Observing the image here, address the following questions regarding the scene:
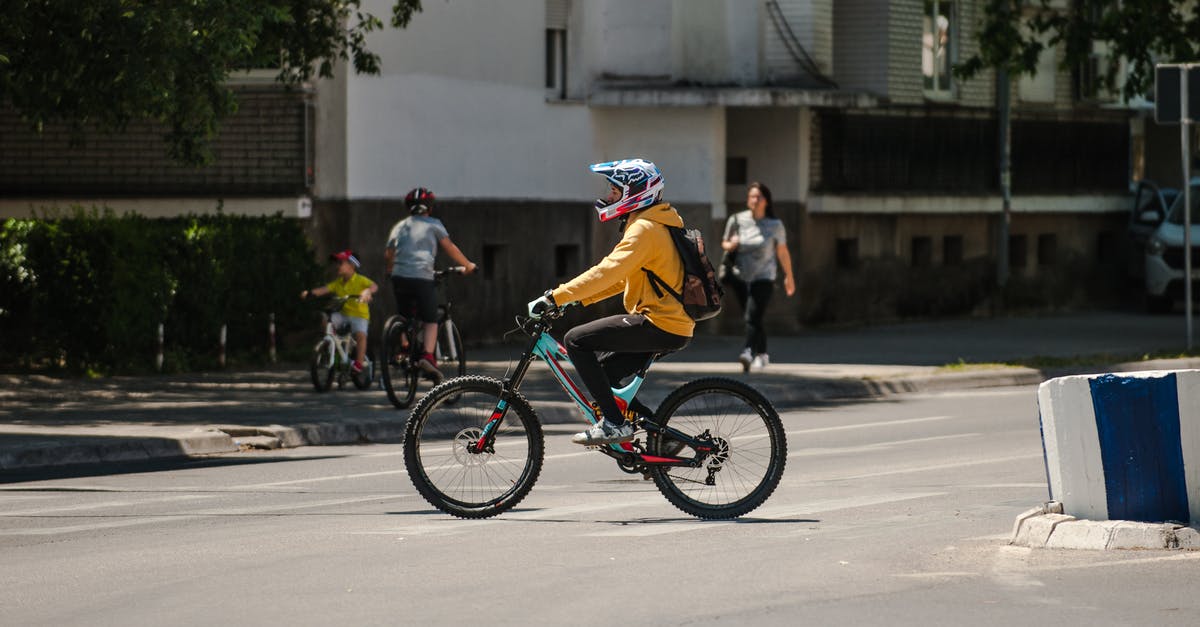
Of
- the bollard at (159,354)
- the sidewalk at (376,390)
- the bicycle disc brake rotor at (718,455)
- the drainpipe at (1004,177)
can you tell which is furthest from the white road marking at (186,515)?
the drainpipe at (1004,177)

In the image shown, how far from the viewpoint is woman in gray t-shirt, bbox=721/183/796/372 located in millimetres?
21484

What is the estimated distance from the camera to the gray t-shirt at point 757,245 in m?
21.5

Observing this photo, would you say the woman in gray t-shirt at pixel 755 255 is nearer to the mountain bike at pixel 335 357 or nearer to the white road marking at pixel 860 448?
the mountain bike at pixel 335 357

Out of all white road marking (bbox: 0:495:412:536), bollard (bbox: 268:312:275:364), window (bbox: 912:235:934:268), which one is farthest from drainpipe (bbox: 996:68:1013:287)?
white road marking (bbox: 0:495:412:536)

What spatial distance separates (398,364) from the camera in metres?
18.0

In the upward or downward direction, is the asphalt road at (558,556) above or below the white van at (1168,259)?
below

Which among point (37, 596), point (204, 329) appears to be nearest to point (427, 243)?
point (204, 329)

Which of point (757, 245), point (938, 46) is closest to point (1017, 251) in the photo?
point (938, 46)

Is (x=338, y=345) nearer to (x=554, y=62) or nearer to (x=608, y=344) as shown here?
(x=608, y=344)

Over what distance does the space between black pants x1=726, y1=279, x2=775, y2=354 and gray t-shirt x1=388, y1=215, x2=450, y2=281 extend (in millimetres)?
4273

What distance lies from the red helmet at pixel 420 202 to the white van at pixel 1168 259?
17.2 m

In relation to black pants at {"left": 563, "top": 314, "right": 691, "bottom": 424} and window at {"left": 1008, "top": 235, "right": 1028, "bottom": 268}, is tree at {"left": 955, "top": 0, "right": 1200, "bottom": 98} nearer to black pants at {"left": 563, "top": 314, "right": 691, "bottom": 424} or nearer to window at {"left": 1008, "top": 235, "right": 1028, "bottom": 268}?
window at {"left": 1008, "top": 235, "right": 1028, "bottom": 268}

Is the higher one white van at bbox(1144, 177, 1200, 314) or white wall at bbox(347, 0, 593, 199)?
white wall at bbox(347, 0, 593, 199)

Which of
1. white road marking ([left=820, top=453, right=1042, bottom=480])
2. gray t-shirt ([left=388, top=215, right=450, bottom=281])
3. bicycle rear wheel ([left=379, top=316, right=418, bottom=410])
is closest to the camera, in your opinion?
white road marking ([left=820, top=453, right=1042, bottom=480])
